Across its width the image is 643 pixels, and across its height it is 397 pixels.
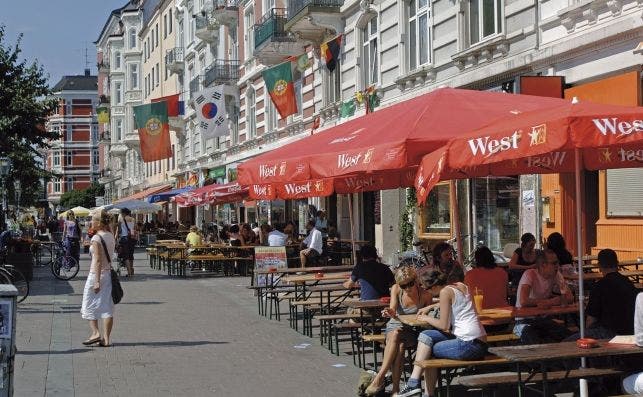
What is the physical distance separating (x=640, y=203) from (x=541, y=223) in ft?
8.89

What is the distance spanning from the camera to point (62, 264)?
24.3 meters

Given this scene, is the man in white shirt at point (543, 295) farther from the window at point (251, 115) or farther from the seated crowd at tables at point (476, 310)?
the window at point (251, 115)

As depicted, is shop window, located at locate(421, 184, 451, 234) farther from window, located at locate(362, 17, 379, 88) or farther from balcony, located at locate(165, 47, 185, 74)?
balcony, located at locate(165, 47, 185, 74)

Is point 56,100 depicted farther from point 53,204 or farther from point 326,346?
point 53,204

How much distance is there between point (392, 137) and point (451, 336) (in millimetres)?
2696

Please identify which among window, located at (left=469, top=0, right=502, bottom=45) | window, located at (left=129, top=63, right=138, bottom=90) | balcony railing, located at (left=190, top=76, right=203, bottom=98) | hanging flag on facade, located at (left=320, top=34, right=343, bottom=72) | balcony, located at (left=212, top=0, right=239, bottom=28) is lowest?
window, located at (left=469, top=0, right=502, bottom=45)

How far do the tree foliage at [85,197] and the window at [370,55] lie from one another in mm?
77544

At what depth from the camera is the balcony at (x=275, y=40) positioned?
109 feet

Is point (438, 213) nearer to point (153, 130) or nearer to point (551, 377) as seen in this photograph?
point (153, 130)

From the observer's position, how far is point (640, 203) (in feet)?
49.0

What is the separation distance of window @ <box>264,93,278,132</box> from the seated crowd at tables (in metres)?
27.8

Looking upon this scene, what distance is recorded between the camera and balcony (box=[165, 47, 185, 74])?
5781 cm

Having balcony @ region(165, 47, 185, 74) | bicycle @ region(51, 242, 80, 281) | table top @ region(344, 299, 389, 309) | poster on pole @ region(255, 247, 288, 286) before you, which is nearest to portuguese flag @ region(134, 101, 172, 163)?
bicycle @ region(51, 242, 80, 281)

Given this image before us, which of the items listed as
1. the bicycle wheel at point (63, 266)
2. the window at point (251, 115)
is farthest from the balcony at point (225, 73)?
the bicycle wheel at point (63, 266)
